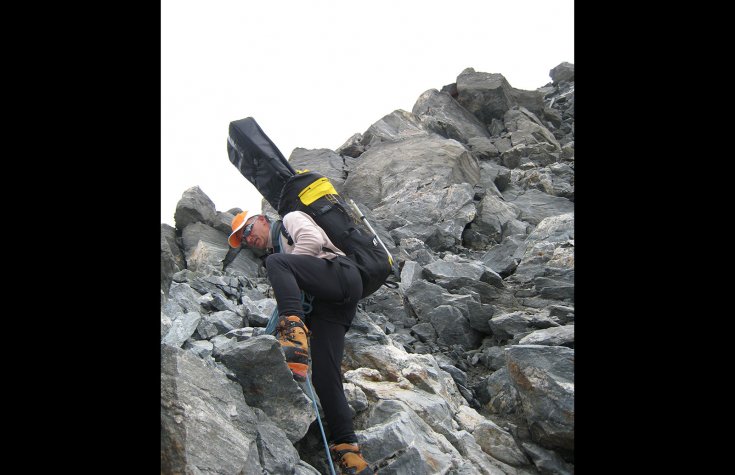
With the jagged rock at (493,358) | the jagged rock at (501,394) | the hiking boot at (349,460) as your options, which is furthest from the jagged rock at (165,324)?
the jagged rock at (493,358)

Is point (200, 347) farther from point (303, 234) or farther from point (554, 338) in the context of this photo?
point (554, 338)

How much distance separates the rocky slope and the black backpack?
4.71ft

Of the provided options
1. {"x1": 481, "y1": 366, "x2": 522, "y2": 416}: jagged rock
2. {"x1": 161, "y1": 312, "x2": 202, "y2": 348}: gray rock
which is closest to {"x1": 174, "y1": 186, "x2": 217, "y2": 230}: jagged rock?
{"x1": 161, "y1": 312, "x2": 202, "y2": 348}: gray rock

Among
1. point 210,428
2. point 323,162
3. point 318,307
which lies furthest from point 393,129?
point 210,428

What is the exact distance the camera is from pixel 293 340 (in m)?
6.12

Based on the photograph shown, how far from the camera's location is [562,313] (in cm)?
1143

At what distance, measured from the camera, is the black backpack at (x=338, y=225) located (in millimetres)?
7156

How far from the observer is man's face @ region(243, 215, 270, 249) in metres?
7.39

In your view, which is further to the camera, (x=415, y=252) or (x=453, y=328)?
(x=415, y=252)

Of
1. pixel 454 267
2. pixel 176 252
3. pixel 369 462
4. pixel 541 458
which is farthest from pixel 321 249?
pixel 176 252

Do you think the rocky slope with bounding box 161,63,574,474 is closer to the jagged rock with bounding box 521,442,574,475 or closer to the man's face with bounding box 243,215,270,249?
the jagged rock with bounding box 521,442,574,475

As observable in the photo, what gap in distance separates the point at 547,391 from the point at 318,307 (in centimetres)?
293
